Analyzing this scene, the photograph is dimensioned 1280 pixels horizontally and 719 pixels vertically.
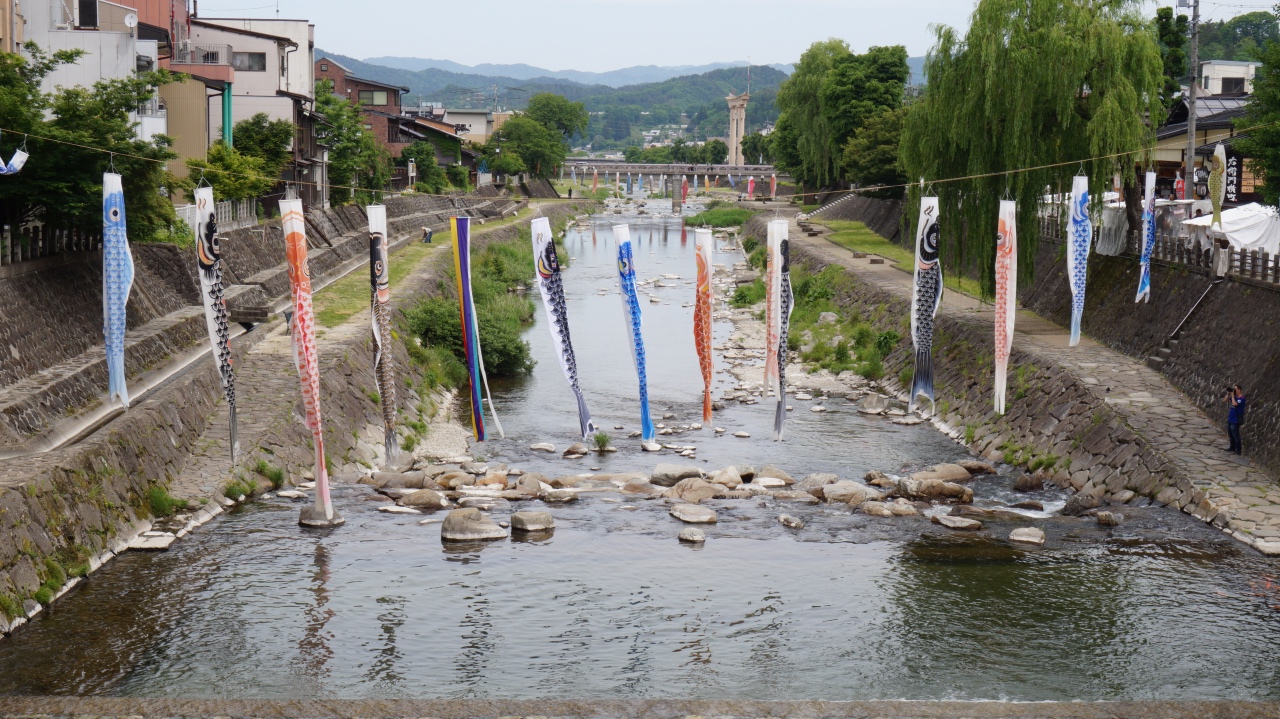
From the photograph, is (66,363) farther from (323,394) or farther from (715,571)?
(715,571)

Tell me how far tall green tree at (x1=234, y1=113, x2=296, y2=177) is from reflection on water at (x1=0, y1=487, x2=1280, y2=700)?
32.8m

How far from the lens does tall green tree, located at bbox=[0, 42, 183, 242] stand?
2538cm

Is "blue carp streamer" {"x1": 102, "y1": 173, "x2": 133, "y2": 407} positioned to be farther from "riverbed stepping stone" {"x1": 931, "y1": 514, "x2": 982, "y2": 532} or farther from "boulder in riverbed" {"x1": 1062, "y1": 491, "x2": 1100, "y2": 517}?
"boulder in riverbed" {"x1": 1062, "y1": 491, "x2": 1100, "y2": 517}

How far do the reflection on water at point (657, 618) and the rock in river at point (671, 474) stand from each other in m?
3.96

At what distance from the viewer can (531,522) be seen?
22.4 m

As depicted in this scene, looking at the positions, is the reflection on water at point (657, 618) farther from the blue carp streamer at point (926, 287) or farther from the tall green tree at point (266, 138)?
the tall green tree at point (266, 138)

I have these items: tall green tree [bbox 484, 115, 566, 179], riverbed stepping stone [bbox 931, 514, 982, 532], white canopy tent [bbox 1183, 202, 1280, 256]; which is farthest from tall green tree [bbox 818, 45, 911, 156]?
riverbed stepping stone [bbox 931, 514, 982, 532]

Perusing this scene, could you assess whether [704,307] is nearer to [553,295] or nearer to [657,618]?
[553,295]

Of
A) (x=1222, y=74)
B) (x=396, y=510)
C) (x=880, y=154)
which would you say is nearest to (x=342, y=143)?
(x=880, y=154)

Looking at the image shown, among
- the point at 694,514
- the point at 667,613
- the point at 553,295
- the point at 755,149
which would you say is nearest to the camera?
the point at 667,613

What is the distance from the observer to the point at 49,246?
90.4 ft

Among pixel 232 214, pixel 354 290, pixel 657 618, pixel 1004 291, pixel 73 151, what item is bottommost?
pixel 657 618

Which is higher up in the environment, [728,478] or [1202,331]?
[1202,331]

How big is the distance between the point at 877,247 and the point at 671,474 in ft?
132
